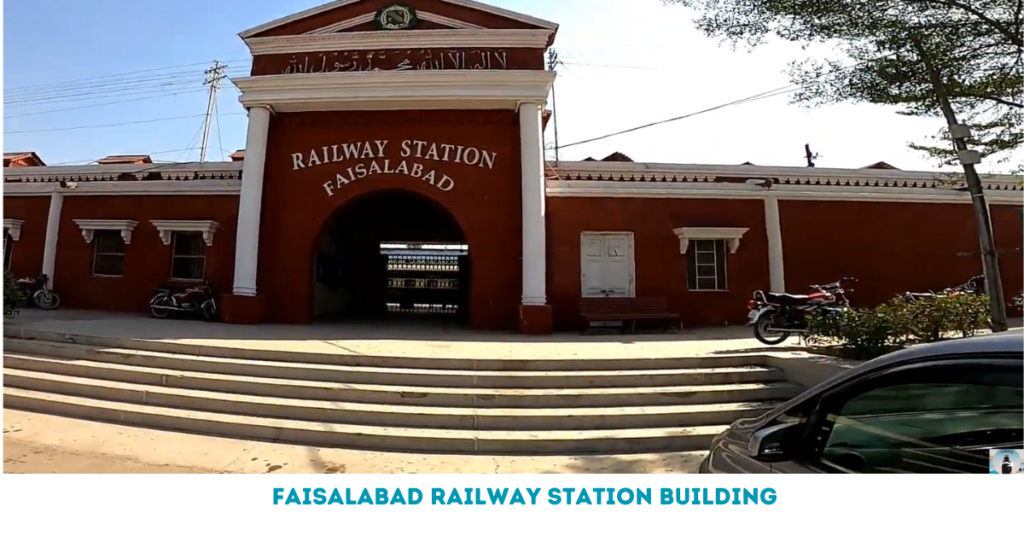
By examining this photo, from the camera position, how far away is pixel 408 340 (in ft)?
22.7

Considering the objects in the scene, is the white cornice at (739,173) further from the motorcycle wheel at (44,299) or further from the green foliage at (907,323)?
the motorcycle wheel at (44,299)

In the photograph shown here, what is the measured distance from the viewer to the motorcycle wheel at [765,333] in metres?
6.71

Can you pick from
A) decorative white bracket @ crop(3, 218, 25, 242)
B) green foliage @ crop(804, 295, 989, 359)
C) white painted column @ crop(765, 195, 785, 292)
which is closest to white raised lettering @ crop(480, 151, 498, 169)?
white painted column @ crop(765, 195, 785, 292)

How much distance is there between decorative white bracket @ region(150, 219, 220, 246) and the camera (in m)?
9.55

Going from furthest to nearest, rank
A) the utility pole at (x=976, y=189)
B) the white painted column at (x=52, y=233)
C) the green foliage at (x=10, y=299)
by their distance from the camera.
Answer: the white painted column at (x=52, y=233)
the green foliage at (x=10, y=299)
the utility pole at (x=976, y=189)

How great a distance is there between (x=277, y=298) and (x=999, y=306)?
9.14m

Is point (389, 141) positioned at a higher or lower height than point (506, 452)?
higher

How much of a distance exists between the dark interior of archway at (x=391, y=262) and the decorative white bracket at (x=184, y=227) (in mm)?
1922

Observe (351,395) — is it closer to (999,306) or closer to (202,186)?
(999,306)

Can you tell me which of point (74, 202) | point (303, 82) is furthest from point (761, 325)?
point (74, 202)

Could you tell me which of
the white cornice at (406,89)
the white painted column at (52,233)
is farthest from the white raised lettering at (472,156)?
the white painted column at (52,233)

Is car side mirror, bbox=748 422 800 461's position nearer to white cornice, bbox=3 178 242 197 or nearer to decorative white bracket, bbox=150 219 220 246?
white cornice, bbox=3 178 242 197

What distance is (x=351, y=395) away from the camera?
15.7 ft

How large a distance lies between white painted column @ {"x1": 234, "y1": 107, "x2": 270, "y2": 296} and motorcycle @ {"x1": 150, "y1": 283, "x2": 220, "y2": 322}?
2.84 feet
